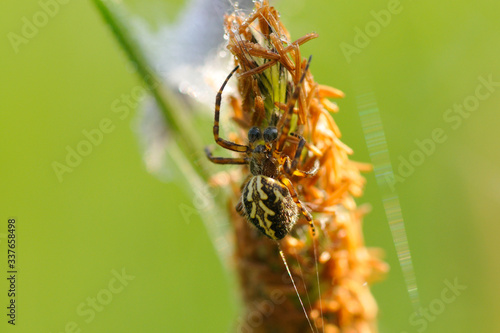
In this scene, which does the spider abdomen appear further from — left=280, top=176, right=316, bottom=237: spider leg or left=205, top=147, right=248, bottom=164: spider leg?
left=205, top=147, right=248, bottom=164: spider leg

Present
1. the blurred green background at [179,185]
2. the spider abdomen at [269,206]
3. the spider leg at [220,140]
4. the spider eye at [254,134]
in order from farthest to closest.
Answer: the blurred green background at [179,185], the spider leg at [220,140], the spider eye at [254,134], the spider abdomen at [269,206]

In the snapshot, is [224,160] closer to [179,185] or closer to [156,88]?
[156,88]

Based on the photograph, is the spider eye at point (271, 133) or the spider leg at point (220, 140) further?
the spider leg at point (220, 140)

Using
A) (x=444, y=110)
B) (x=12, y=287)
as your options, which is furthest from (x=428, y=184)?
(x=12, y=287)

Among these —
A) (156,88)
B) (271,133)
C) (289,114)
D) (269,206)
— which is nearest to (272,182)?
(269,206)

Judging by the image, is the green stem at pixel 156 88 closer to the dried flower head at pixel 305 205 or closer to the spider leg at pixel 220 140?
the spider leg at pixel 220 140

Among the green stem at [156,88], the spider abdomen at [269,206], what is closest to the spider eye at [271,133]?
the spider abdomen at [269,206]

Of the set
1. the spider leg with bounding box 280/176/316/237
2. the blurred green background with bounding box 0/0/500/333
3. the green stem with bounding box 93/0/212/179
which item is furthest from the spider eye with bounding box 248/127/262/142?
the blurred green background with bounding box 0/0/500/333
